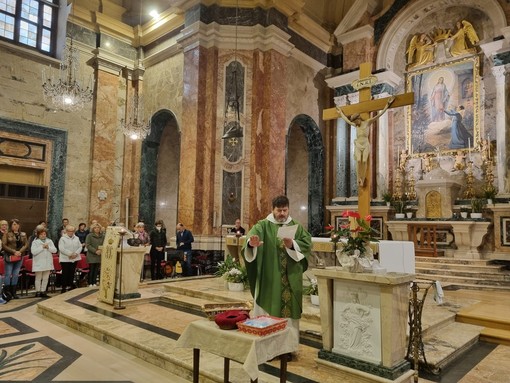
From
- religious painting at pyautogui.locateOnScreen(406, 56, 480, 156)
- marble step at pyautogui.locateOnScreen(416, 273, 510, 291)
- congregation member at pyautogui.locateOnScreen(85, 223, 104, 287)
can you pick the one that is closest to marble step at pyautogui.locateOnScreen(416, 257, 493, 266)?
marble step at pyautogui.locateOnScreen(416, 273, 510, 291)

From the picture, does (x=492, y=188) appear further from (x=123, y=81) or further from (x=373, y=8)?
(x=123, y=81)

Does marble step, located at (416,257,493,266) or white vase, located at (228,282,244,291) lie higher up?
marble step, located at (416,257,493,266)

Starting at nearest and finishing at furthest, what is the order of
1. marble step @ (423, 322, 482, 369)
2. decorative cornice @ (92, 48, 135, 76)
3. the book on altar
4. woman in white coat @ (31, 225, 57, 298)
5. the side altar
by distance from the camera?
1. the side altar
2. the book on altar
3. marble step @ (423, 322, 482, 369)
4. woman in white coat @ (31, 225, 57, 298)
5. decorative cornice @ (92, 48, 135, 76)

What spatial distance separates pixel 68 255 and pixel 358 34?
1049 cm

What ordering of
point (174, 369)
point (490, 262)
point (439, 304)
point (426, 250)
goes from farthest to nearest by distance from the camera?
1. point (426, 250)
2. point (490, 262)
3. point (439, 304)
4. point (174, 369)

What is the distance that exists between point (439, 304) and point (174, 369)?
422 centimetres

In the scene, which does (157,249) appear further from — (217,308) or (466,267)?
(466,267)

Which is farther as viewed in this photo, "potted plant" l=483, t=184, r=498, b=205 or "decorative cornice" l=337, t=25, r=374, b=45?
"decorative cornice" l=337, t=25, r=374, b=45

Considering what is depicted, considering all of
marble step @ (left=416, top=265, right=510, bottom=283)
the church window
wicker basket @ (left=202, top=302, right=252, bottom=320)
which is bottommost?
marble step @ (left=416, top=265, right=510, bottom=283)

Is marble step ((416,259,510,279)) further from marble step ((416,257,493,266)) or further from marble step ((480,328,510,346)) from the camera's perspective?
marble step ((480,328,510,346))

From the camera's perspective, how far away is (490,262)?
966 cm

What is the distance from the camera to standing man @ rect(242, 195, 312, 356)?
162 inches

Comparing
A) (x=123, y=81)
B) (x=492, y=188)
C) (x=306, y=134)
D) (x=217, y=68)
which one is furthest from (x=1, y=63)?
(x=492, y=188)

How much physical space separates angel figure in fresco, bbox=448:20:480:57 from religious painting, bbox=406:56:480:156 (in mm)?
295
